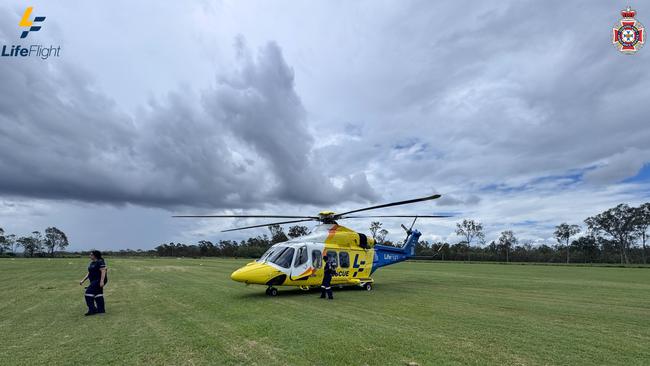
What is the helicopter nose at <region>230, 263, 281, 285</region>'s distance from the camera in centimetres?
1346

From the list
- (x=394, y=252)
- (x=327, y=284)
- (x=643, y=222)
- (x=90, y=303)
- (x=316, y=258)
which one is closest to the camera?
(x=90, y=303)

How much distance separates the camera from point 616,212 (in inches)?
3816

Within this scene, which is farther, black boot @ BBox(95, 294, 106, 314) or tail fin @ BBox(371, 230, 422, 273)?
tail fin @ BBox(371, 230, 422, 273)

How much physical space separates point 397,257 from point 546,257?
9220 cm

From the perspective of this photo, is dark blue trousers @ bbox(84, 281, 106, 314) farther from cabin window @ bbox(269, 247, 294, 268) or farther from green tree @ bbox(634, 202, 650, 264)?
green tree @ bbox(634, 202, 650, 264)

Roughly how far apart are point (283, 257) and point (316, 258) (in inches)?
61.9

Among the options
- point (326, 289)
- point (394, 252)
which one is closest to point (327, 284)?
point (326, 289)

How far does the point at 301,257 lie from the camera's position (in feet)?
49.2

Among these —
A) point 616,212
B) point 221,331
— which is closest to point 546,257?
point 616,212

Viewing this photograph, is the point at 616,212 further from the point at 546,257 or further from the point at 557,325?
the point at 557,325

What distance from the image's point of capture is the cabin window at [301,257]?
48.6ft

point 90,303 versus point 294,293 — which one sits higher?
point 90,303

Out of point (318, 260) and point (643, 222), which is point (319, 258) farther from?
point (643, 222)

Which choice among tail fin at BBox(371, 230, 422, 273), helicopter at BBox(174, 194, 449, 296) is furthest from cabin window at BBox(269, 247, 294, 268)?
tail fin at BBox(371, 230, 422, 273)
